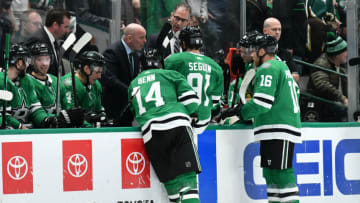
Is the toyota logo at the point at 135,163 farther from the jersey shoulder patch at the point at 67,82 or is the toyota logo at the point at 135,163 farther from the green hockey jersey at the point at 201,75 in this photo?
the jersey shoulder patch at the point at 67,82

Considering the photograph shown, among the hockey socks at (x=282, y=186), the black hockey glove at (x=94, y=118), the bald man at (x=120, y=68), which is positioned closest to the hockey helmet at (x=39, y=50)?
the bald man at (x=120, y=68)

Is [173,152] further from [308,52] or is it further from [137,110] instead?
[308,52]

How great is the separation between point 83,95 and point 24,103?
431mm

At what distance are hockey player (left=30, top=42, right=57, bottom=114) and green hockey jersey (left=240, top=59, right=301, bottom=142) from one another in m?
1.48

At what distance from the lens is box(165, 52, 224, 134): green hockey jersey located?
4469 mm

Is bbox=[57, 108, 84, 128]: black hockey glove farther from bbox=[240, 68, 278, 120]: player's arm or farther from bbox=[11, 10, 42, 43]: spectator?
bbox=[240, 68, 278, 120]: player's arm

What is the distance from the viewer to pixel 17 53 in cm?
440

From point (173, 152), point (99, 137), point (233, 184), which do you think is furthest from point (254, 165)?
point (99, 137)

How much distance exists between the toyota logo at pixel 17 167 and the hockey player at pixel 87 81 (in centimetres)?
70

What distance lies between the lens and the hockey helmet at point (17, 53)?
438 cm

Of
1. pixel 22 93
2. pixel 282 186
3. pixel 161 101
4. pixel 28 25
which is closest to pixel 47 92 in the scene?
pixel 22 93

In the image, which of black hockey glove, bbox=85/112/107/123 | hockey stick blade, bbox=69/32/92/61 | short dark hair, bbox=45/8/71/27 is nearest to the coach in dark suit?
short dark hair, bbox=45/8/71/27

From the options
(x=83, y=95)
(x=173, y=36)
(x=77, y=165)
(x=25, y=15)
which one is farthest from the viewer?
(x=173, y=36)

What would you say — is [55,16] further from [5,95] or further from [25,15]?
[5,95]
